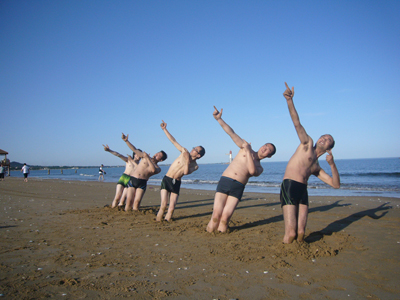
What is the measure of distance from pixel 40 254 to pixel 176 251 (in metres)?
2.19

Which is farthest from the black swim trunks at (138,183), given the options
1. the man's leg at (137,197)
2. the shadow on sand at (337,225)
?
the shadow on sand at (337,225)

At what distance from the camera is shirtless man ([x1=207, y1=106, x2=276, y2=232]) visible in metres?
5.21

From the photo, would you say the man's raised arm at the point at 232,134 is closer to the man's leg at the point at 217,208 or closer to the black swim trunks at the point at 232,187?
the black swim trunks at the point at 232,187

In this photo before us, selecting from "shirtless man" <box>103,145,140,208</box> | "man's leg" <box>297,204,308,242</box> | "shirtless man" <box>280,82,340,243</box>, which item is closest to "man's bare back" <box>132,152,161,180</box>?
"shirtless man" <box>103,145,140,208</box>

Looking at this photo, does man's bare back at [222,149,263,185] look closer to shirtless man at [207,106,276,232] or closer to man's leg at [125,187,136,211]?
shirtless man at [207,106,276,232]

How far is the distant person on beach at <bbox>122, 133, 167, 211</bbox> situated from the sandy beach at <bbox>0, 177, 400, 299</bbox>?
1747mm

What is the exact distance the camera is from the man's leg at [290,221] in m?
4.53

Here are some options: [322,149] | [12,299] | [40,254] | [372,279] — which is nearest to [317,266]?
[372,279]

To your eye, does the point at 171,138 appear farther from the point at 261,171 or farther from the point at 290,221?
the point at 290,221

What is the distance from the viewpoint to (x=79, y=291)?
2961mm

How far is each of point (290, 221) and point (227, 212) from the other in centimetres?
137

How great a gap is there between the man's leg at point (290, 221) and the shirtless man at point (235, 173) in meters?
0.97

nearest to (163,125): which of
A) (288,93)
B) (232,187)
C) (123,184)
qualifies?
(232,187)

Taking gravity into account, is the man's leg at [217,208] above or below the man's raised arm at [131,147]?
below
